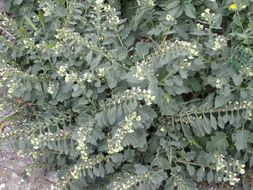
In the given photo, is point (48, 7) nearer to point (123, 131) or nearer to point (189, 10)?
point (189, 10)

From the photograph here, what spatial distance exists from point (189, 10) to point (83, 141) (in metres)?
1.20

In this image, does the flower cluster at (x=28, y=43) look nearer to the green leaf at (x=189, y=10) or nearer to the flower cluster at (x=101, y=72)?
the flower cluster at (x=101, y=72)

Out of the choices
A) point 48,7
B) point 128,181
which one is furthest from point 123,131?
point 48,7

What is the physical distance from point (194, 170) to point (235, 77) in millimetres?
729

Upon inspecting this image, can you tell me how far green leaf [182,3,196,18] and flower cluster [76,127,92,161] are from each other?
3.52 feet

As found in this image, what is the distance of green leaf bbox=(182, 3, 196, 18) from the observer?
3.40m

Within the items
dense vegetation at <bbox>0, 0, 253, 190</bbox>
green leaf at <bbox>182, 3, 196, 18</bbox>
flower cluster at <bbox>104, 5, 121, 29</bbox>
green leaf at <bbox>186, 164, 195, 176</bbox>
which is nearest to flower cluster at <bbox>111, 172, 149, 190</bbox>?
dense vegetation at <bbox>0, 0, 253, 190</bbox>

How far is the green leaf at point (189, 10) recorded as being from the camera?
11.1 feet

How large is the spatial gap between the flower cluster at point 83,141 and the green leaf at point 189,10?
1073 mm

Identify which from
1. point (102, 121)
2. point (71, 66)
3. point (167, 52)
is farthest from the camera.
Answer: point (71, 66)

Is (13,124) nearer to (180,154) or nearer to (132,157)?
(132,157)

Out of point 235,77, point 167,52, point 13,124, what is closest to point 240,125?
point 235,77

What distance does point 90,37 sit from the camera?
3377 mm

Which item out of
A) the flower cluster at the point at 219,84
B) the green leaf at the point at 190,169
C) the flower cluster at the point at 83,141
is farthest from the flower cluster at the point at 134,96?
the green leaf at the point at 190,169
